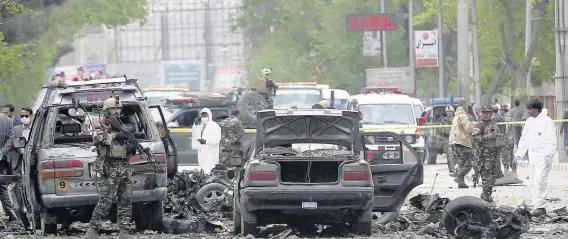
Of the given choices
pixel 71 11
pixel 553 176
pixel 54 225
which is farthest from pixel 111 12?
pixel 54 225

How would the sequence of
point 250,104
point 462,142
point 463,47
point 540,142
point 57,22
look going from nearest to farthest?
point 540,142 → point 462,142 → point 250,104 → point 463,47 → point 57,22

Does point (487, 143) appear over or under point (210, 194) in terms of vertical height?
over

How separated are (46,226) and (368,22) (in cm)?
4274

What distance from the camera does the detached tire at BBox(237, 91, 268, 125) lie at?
30.0m

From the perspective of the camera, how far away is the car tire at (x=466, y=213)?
1600 centimetres

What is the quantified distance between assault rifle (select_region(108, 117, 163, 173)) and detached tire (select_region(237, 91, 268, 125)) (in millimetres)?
13235

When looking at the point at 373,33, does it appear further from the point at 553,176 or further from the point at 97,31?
the point at 97,31

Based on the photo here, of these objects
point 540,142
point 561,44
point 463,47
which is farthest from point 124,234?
point 463,47

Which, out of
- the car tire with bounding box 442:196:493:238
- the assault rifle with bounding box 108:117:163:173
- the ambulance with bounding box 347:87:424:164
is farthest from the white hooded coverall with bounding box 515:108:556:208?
the ambulance with bounding box 347:87:424:164

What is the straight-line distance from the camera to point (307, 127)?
16.9 m

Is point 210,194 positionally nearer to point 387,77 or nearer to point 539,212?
point 539,212

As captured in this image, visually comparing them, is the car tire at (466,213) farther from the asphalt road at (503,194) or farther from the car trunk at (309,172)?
the car trunk at (309,172)

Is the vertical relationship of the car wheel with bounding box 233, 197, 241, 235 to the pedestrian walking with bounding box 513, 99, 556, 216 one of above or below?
below

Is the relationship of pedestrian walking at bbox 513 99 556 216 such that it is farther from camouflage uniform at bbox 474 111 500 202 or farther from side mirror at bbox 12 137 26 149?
side mirror at bbox 12 137 26 149
